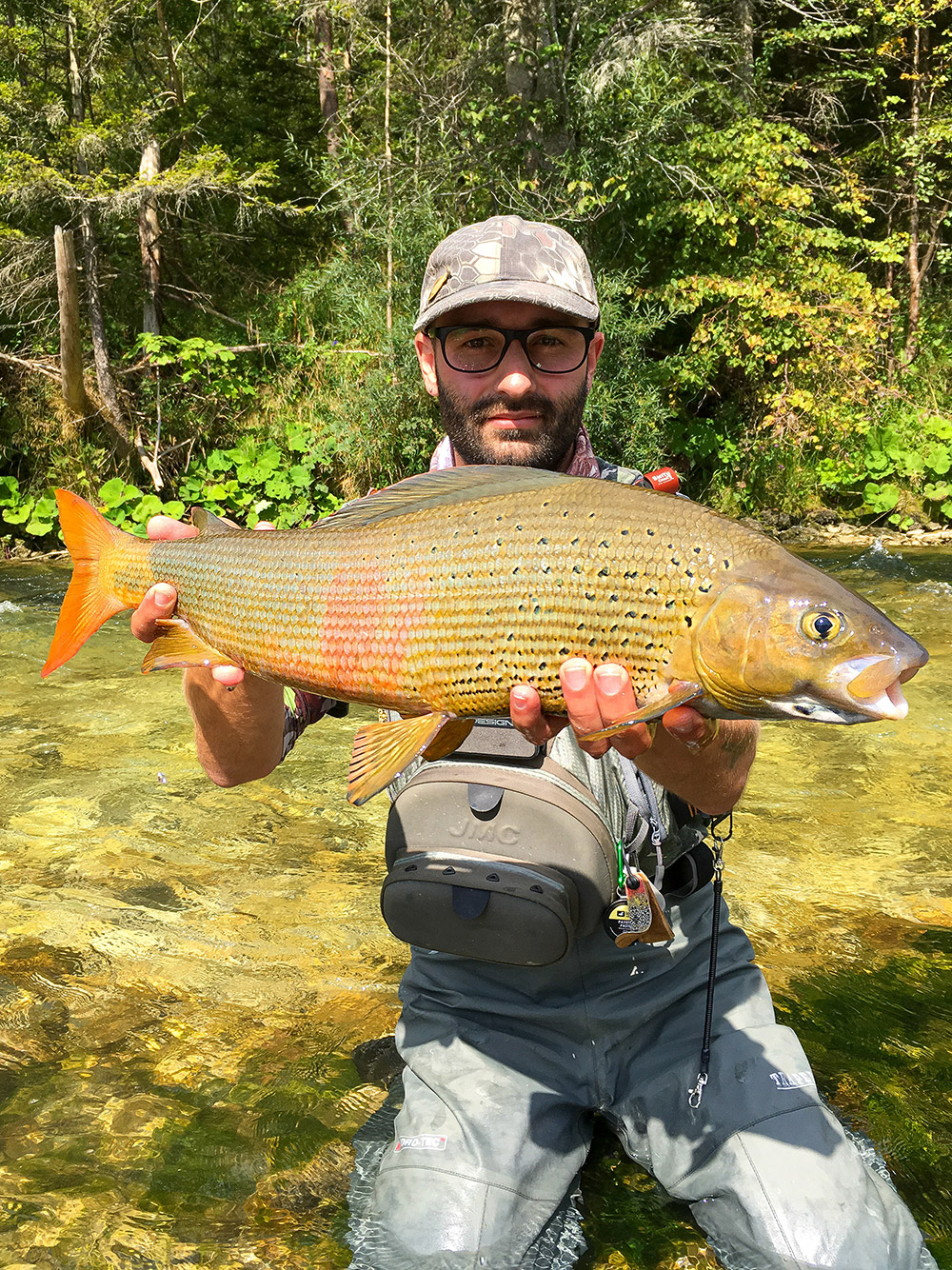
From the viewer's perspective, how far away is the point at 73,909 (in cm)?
448

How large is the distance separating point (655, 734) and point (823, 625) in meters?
0.60

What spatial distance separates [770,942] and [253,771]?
2324 mm

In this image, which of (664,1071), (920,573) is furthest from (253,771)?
(920,573)

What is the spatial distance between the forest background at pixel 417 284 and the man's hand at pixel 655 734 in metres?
12.6

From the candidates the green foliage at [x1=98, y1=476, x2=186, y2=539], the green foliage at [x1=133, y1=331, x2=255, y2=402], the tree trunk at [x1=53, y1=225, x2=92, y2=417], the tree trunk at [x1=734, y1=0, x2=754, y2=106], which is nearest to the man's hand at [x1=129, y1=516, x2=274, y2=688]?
the green foliage at [x1=98, y1=476, x2=186, y2=539]

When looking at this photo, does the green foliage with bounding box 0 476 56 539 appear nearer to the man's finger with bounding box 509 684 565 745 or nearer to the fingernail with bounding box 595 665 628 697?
the man's finger with bounding box 509 684 565 745

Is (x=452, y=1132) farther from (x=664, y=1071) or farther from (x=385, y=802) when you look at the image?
(x=385, y=802)

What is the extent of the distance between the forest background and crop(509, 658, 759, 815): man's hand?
41.4ft

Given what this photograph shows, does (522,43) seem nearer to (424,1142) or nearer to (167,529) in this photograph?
(167,529)

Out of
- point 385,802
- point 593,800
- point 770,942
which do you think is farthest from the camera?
point 385,802

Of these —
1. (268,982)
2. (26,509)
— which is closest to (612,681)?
(268,982)

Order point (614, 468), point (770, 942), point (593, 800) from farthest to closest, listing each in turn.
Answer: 1. point (770, 942)
2. point (614, 468)
3. point (593, 800)

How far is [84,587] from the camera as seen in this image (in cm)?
299

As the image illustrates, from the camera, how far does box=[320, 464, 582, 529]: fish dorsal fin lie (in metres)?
2.40
